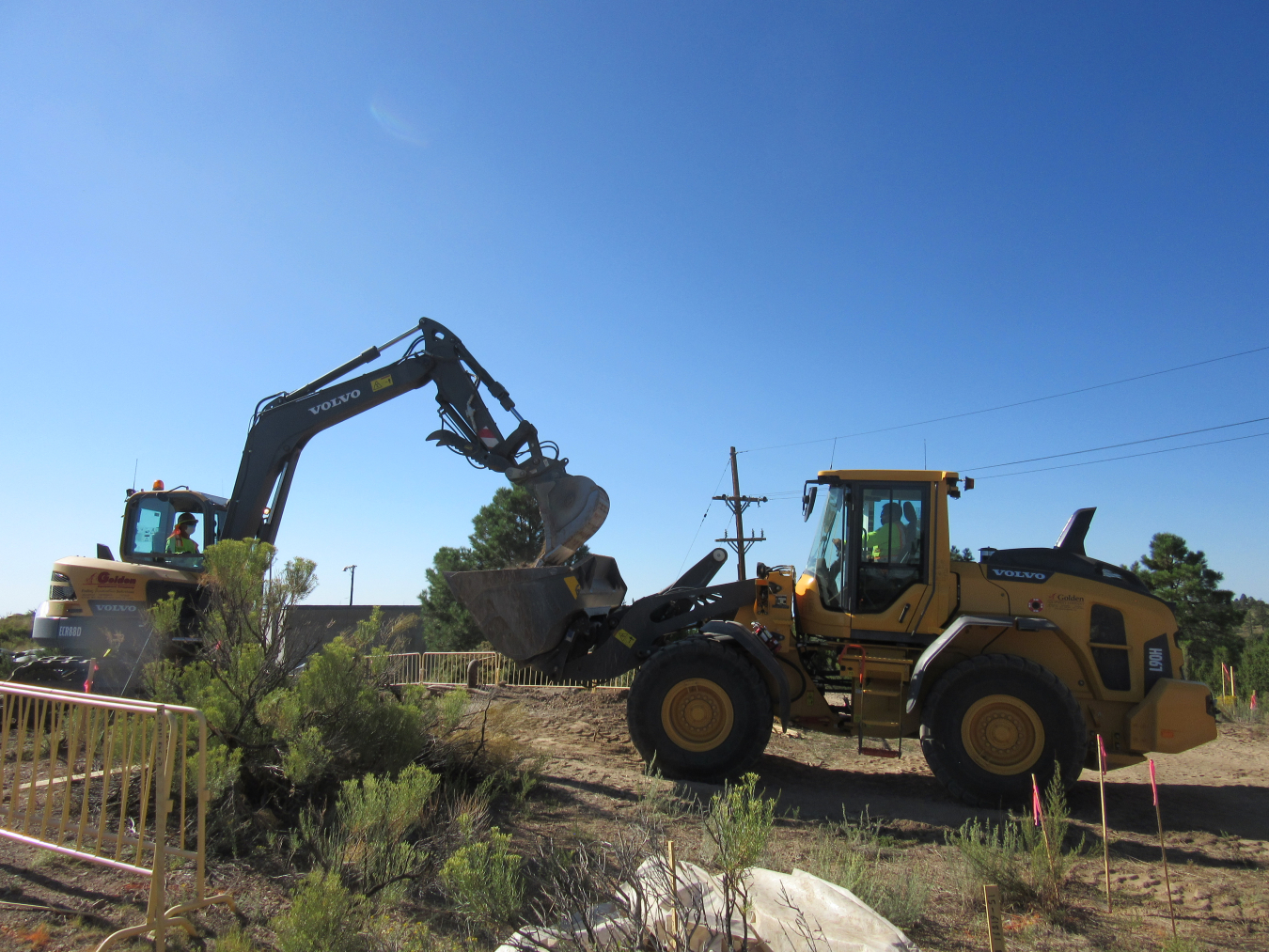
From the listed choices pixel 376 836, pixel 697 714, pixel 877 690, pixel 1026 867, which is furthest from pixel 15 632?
pixel 1026 867

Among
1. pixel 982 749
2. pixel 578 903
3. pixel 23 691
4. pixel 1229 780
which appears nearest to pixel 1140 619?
pixel 982 749

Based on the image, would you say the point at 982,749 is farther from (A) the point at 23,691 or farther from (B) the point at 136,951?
(A) the point at 23,691

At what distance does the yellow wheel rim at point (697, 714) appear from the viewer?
7777 mm

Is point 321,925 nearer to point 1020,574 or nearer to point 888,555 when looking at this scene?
point 888,555

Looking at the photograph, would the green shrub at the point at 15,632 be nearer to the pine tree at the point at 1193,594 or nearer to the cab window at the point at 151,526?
the cab window at the point at 151,526

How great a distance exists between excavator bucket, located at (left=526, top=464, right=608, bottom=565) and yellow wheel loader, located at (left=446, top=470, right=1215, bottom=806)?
604 mm

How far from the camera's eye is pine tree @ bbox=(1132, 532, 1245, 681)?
22.8 metres

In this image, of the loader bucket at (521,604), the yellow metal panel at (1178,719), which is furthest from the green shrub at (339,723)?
the yellow metal panel at (1178,719)

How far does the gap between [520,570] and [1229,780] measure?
26.3 ft

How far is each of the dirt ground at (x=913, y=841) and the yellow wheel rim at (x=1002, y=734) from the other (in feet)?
1.66

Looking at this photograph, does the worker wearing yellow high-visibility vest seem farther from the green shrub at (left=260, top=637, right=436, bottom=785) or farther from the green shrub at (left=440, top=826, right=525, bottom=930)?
the green shrub at (left=440, top=826, right=525, bottom=930)

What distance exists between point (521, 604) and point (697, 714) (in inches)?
83.0

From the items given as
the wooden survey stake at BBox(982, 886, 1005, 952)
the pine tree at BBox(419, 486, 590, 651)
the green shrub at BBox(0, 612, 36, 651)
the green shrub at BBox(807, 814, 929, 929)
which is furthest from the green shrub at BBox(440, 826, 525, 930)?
the pine tree at BBox(419, 486, 590, 651)

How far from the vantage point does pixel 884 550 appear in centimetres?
823
